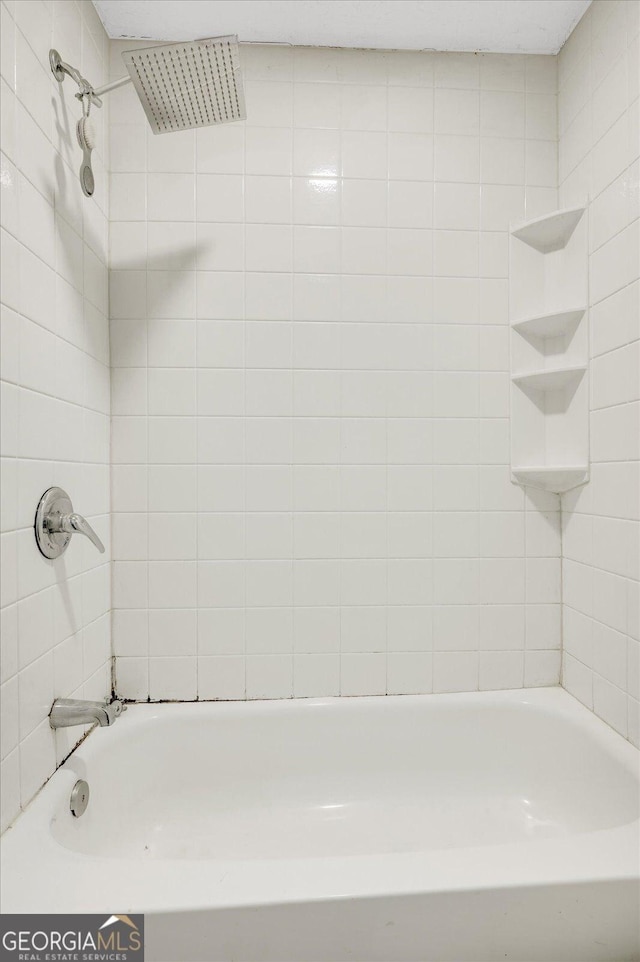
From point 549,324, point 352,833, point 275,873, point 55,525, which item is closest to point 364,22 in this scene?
point 549,324

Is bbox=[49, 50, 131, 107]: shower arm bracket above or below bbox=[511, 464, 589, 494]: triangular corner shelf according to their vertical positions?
above

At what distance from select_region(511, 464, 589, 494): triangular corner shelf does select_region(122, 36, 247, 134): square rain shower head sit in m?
1.22

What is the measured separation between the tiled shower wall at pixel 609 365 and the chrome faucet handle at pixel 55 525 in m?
1.26

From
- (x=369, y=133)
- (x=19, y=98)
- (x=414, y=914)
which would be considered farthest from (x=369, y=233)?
(x=414, y=914)

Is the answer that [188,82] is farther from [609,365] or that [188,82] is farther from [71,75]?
[609,365]

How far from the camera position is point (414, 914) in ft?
2.77

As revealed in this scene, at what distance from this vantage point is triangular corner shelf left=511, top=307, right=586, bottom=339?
1.48m

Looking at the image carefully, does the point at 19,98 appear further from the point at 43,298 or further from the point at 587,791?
the point at 587,791

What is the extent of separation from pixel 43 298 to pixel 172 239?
1.71 feet

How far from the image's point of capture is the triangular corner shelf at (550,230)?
150cm

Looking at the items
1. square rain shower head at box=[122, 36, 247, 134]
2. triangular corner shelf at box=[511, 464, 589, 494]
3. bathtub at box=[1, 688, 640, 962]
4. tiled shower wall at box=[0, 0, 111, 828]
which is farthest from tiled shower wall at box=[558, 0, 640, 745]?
tiled shower wall at box=[0, 0, 111, 828]

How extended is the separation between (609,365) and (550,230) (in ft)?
1.60

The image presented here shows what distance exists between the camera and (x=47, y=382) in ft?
3.85

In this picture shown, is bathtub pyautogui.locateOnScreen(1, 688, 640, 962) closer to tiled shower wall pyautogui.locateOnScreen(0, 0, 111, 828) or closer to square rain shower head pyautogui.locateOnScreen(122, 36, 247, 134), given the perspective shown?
tiled shower wall pyautogui.locateOnScreen(0, 0, 111, 828)
